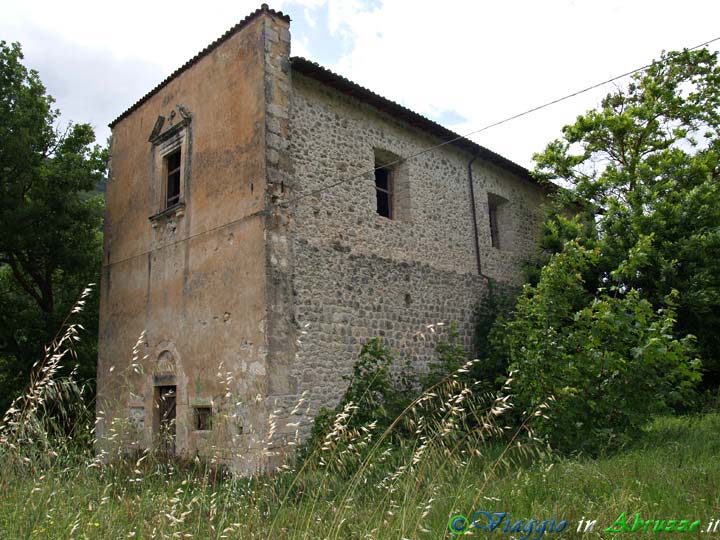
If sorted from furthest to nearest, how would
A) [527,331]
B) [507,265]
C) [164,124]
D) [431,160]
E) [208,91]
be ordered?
[507,265], [431,160], [164,124], [208,91], [527,331]

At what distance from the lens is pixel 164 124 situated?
10812mm

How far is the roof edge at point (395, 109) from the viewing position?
9.23 meters

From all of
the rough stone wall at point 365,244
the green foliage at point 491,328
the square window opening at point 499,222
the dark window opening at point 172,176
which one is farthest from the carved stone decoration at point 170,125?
the square window opening at point 499,222

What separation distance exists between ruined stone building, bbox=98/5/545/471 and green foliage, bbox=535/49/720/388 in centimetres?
270

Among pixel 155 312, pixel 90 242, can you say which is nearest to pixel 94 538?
pixel 155 312

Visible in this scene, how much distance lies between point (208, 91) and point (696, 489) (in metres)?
8.83

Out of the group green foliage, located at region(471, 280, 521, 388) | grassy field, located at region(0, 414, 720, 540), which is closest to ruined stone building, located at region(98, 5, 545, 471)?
green foliage, located at region(471, 280, 521, 388)

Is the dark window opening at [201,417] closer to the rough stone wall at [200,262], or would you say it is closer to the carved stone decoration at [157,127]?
the rough stone wall at [200,262]

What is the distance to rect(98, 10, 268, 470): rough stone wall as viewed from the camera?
8234 mm

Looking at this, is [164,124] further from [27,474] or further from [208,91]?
[27,474]

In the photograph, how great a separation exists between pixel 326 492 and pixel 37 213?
10570mm

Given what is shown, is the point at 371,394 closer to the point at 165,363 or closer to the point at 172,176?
the point at 165,363

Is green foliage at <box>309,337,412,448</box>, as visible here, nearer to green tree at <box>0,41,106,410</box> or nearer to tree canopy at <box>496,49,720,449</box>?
tree canopy at <box>496,49,720,449</box>

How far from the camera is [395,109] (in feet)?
34.5
